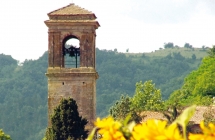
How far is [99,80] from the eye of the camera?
18200 cm

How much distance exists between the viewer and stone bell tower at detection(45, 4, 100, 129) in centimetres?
5753

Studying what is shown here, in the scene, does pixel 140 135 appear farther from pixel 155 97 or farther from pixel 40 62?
pixel 40 62

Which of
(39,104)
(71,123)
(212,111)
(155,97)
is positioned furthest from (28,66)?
(71,123)

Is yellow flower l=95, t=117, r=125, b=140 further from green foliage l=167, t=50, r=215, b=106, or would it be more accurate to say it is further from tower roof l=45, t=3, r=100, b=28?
green foliage l=167, t=50, r=215, b=106

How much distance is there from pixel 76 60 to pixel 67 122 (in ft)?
→ 19.4

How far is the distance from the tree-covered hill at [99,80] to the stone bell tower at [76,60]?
9439 centimetres

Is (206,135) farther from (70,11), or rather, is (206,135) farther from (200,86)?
(200,86)

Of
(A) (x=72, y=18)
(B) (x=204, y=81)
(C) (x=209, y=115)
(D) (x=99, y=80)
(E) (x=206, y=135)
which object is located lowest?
(D) (x=99, y=80)

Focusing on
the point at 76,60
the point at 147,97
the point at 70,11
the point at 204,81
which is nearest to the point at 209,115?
the point at 76,60

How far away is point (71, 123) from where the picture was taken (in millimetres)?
52781

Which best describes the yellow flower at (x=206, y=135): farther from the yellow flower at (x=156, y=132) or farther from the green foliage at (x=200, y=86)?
the green foliage at (x=200, y=86)

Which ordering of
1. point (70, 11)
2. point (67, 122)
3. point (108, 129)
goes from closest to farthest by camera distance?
point (108, 129) → point (67, 122) → point (70, 11)

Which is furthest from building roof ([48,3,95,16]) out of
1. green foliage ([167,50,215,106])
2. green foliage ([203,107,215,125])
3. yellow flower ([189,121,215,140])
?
yellow flower ([189,121,215,140])

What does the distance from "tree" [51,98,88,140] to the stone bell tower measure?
10.3ft
